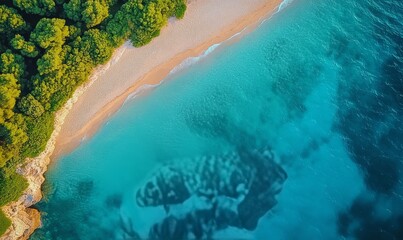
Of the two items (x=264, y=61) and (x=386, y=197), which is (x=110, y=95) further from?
(x=386, y=197)

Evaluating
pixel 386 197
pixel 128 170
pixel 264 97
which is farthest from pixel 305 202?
pixel 128 170

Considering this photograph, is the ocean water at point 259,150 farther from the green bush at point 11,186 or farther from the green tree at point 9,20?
the green tree at point 9,20

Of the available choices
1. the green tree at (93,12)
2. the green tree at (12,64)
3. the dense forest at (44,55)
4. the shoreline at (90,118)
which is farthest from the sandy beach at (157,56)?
the green tree at (12,64)

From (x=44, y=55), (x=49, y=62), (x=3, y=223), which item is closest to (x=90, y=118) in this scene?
(x=49, y=62)

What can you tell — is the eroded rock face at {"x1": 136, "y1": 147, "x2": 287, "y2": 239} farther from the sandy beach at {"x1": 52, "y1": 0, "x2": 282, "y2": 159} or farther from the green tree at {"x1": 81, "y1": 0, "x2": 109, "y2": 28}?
the green tree at {"x1": 81, "y1": 0, "x2": 109, "y2": 28}

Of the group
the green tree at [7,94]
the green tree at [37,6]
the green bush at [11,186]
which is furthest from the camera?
the green tree at [37,6]

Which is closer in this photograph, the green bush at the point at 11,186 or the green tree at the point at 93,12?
the green bush at the point at 11,186
